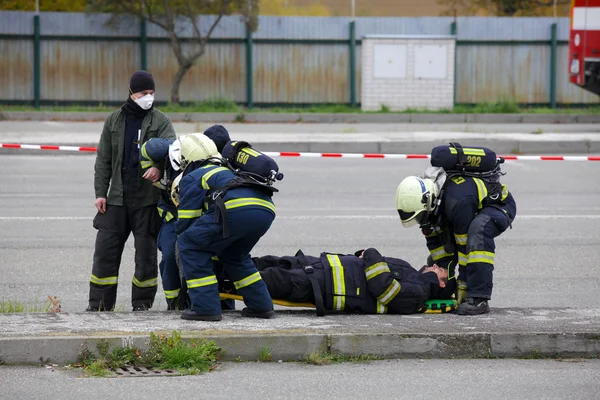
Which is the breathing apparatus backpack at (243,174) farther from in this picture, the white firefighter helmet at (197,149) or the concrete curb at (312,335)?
the concrete curb at (312,335)

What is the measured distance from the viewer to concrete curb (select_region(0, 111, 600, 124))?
23.0 meters

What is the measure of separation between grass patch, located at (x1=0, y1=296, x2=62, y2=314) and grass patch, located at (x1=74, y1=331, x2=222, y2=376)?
128 cm

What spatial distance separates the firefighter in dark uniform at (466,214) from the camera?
6.80m

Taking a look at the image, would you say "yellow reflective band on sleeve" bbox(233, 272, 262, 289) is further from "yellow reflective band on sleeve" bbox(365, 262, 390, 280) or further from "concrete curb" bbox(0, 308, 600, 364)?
"yellow reflective band on sleeve" bbox(365, 262, 390, 280)

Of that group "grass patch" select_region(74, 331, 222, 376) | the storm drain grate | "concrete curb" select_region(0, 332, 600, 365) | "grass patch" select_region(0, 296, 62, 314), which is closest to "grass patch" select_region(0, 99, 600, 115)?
"grass patch" select_region(0, 296, 62, 314)

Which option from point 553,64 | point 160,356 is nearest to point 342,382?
point 160,356

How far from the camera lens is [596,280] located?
9.02 metres

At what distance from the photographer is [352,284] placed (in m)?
6.85

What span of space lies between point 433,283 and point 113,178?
Answer: 2376mm

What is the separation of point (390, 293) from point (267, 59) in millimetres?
20775

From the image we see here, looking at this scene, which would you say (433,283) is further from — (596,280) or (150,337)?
(596,280)

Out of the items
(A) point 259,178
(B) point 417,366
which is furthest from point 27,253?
(B) point 417,366

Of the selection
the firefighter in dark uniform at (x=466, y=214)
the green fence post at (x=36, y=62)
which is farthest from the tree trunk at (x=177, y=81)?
the firefighter in dark uniform at (x=466, y=214)

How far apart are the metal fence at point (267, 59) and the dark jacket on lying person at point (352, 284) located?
797 inches
